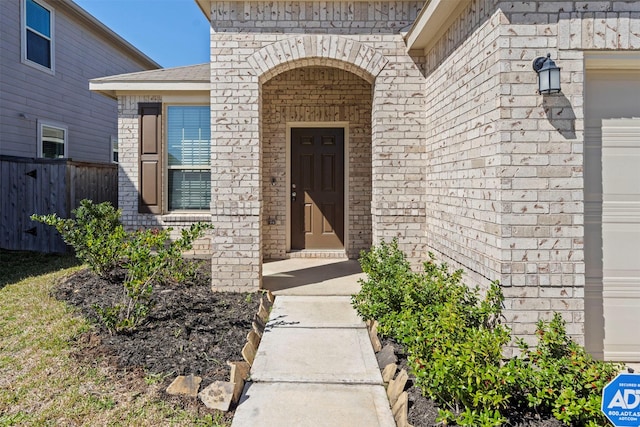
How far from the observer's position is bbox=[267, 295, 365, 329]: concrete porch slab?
14.1 ft

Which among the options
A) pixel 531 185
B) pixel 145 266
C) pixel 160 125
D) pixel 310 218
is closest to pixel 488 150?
pixel 531 185

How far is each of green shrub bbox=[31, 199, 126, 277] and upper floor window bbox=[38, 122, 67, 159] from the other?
4.83 metres

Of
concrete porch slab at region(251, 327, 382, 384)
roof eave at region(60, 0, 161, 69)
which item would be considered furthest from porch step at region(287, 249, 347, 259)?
roof eave at region(60, 0, 161, 69)

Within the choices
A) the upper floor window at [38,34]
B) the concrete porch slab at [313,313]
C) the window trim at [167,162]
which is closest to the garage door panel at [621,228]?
the concrete porch slab at [313,313]

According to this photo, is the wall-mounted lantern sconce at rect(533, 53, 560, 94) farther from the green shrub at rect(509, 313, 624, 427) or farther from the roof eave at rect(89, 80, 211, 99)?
the roof eave at rect(89, 80, 211, 99)

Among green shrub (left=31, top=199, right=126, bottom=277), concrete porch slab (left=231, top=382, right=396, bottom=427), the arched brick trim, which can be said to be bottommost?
concrete porch slab (left=231, top=382, right=396, bottom=427)

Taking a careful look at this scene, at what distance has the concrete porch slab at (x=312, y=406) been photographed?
2627mm

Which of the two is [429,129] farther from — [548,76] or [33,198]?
[33,198]

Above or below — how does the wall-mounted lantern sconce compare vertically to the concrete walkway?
above

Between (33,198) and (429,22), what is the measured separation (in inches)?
313

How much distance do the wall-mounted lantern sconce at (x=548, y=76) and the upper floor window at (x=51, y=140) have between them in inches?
401

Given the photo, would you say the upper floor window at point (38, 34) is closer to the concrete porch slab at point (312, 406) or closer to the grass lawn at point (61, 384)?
the grass lawn at point (61, 384)

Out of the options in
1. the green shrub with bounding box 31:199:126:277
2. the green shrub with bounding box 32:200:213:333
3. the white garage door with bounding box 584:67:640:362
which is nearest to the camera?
the white garage door with bounding box 584:67:640:362

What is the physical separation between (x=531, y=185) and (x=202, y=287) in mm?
4086
